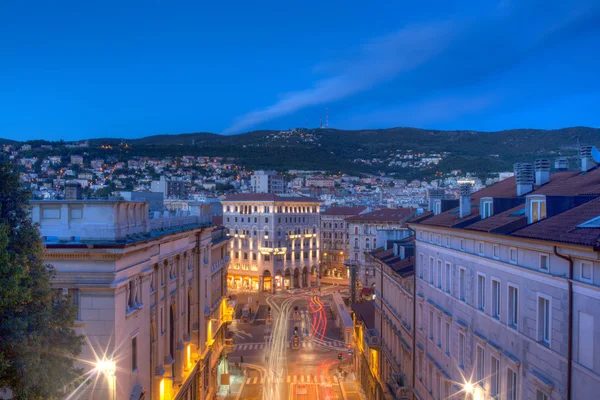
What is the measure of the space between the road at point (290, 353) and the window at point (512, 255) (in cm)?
3384

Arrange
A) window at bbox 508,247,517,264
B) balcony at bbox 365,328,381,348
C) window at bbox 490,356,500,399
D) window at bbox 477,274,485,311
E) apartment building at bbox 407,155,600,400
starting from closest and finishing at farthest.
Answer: apartment building at bbox 407,155,600,400
window at bbox 508,247,517,264
window at bbox 490,356,500,399
window at bbox 477,274,485,311
balcony at bbox 365,328,381,348

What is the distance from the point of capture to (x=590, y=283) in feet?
39.6

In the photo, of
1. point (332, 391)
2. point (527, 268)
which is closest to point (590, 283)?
point (527, 268)

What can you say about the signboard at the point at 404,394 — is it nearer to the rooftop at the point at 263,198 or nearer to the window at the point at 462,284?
the window at the point at 462,284

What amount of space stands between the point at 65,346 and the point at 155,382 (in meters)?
12.5

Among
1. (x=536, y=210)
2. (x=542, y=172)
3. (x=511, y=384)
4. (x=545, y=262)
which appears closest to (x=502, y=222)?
(x=536, y=210)

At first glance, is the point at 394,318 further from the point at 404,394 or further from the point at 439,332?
the point at 439,332

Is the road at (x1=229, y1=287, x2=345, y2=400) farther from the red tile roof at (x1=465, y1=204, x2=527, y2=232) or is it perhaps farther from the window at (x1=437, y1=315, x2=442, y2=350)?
the red tile roof at (x1=465, y1=204, x2=527, y2=232)

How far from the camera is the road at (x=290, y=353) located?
161 feet

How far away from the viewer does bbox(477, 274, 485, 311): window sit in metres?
19.6

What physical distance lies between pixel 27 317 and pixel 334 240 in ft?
379

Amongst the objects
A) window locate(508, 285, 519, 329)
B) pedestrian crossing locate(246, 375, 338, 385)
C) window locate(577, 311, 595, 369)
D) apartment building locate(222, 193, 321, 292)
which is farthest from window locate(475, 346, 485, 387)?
apartment building locate(222, 193, 321, 292)

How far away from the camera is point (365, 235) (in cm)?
10481

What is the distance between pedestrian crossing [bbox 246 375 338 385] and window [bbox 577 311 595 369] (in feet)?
139
